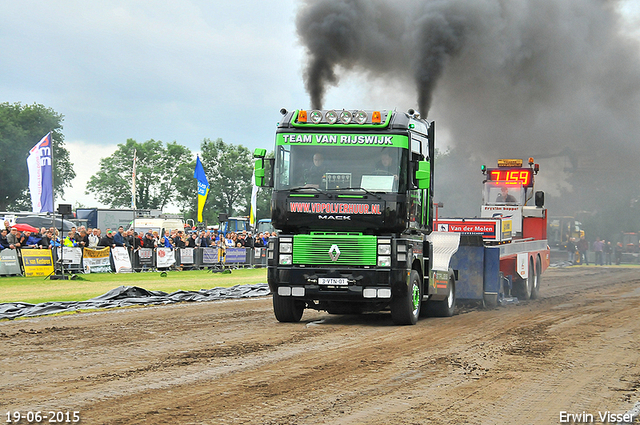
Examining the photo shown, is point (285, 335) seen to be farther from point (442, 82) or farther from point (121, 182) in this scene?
point (121, 182)

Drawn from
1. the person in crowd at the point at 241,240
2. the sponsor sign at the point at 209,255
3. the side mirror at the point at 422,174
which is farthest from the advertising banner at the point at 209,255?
the side mirror at the point at 422,174

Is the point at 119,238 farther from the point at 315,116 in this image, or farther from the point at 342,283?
the point at 342,283

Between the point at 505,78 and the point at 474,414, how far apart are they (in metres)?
22.9

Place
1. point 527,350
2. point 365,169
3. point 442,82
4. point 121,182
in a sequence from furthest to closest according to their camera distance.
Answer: point 121,182 → point 442,82 → point 365,169 → point 527,350

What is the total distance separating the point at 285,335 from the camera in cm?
1094

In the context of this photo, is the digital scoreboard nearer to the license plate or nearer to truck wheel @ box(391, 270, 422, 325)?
truck wheel @ box(391, 270, 422, 325)

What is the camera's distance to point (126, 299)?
1619cm

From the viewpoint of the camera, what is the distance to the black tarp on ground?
543 inches

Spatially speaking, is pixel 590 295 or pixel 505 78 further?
pixel 505 78

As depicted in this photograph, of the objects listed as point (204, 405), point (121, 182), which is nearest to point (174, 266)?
point (204, 405)

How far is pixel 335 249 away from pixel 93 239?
15884 mm

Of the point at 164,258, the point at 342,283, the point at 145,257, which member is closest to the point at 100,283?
the point at 145,257

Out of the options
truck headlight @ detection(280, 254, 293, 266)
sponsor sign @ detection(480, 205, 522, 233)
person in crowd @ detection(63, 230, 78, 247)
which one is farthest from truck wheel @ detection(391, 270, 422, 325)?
person in crowd @ detection(63, 230, 78, 247)

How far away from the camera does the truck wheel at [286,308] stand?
41.2 ft
